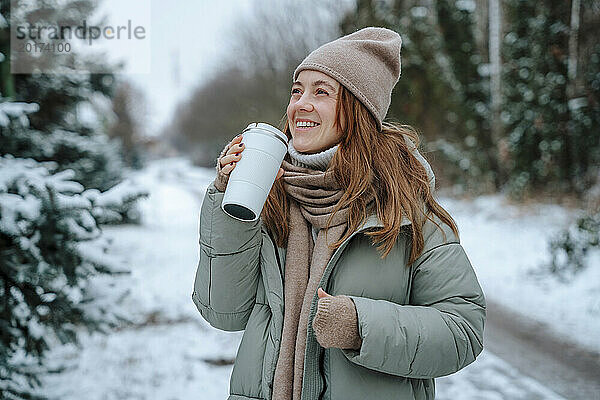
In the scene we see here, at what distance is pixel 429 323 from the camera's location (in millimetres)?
1540

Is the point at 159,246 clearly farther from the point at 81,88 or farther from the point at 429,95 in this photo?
the point at 429,95

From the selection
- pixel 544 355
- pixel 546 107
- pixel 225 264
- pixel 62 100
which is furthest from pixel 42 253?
pixel 546 107

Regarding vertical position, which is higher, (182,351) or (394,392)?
(394,392)

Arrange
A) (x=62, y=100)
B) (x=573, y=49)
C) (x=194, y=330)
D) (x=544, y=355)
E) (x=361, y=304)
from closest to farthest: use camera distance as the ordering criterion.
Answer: (x=361, y=304)
(x=544, y=355)
(x=62, y=100)
(x=194, y=330)
(x=573, y=49)

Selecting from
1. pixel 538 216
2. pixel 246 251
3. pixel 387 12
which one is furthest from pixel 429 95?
pixel 246 251

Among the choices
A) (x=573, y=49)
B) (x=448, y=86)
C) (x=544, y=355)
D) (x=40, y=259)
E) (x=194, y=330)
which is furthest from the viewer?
(x=448, y=86)

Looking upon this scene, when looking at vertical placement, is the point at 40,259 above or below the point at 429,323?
→ below

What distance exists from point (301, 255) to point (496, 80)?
14580 millimetres

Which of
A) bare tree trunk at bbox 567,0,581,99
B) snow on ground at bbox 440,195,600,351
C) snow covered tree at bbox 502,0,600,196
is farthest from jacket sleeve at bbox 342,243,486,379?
bare tree trunk at bbox 567,0,581,99

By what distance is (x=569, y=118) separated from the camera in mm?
11820

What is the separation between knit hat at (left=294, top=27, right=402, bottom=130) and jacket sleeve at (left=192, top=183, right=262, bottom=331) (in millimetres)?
524

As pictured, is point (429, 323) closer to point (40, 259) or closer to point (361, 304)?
point (361, 304)

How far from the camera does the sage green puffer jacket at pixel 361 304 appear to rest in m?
1.53

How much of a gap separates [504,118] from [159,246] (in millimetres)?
9000
